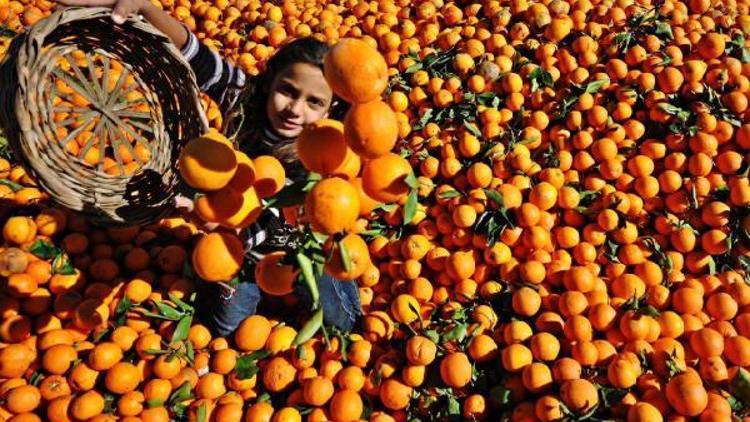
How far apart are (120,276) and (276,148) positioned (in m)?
1.34

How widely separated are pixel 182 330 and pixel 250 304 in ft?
1.29

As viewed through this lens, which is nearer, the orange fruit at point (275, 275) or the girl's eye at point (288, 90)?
the orange fruit at point (275, 275)

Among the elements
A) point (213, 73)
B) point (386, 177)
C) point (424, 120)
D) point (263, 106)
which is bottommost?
point (424, 120)

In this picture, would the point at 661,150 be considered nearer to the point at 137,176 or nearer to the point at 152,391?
the point at 137,176

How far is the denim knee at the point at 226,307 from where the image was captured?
2605 millimetres

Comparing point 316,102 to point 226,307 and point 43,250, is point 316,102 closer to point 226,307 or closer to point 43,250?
point 226,307

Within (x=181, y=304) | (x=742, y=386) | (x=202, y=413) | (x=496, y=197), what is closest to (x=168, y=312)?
(x=181, y=304)

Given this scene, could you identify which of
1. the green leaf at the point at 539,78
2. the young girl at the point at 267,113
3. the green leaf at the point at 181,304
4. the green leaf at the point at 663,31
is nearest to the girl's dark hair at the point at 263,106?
the young girl at the point at 267,113

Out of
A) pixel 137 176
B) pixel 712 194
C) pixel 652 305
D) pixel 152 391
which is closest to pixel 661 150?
pixel 712 194

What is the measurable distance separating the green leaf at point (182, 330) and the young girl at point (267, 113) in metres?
0.16

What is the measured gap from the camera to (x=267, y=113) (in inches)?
99.5

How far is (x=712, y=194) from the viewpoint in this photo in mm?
3008

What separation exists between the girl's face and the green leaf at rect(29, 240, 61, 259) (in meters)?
1.49

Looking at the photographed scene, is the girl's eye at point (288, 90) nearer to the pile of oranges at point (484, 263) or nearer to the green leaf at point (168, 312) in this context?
the pile of oranges at point (484, 263)
